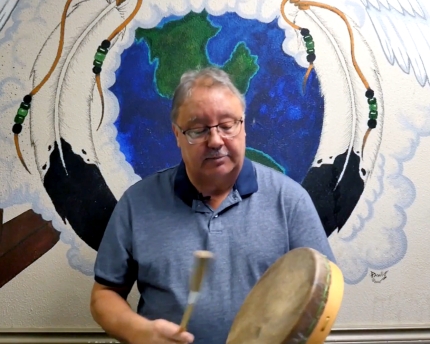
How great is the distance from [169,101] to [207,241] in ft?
1.65

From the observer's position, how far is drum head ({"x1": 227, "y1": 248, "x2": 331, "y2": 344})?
2.59 feet

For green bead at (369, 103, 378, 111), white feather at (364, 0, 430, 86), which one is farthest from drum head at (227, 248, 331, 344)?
white feather at (364, 0, 430, 86)

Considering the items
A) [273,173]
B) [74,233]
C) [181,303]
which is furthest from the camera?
[74,233]

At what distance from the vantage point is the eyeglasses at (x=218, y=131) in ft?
3.61

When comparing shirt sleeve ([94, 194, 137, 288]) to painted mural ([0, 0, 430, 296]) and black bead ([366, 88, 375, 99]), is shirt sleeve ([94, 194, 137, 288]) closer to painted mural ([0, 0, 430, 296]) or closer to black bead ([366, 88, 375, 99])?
painted mural ([0, 0, 430, 296])

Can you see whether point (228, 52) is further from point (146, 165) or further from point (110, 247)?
point (110, 247)

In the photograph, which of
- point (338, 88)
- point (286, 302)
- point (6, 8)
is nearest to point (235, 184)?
point (286, 302)

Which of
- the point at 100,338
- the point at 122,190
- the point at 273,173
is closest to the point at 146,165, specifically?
the point at 122,190

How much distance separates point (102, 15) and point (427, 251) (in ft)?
4.16

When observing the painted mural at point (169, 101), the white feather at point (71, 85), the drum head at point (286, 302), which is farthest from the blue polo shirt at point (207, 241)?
the white feather at point (71, 85)

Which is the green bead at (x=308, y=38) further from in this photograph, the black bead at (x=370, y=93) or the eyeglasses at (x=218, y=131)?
the eyeglasses at (x=218, y=131)

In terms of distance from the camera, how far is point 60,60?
1415 millimetres

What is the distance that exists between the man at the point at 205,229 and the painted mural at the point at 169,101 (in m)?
0.24

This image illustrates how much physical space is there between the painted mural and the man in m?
0.24
